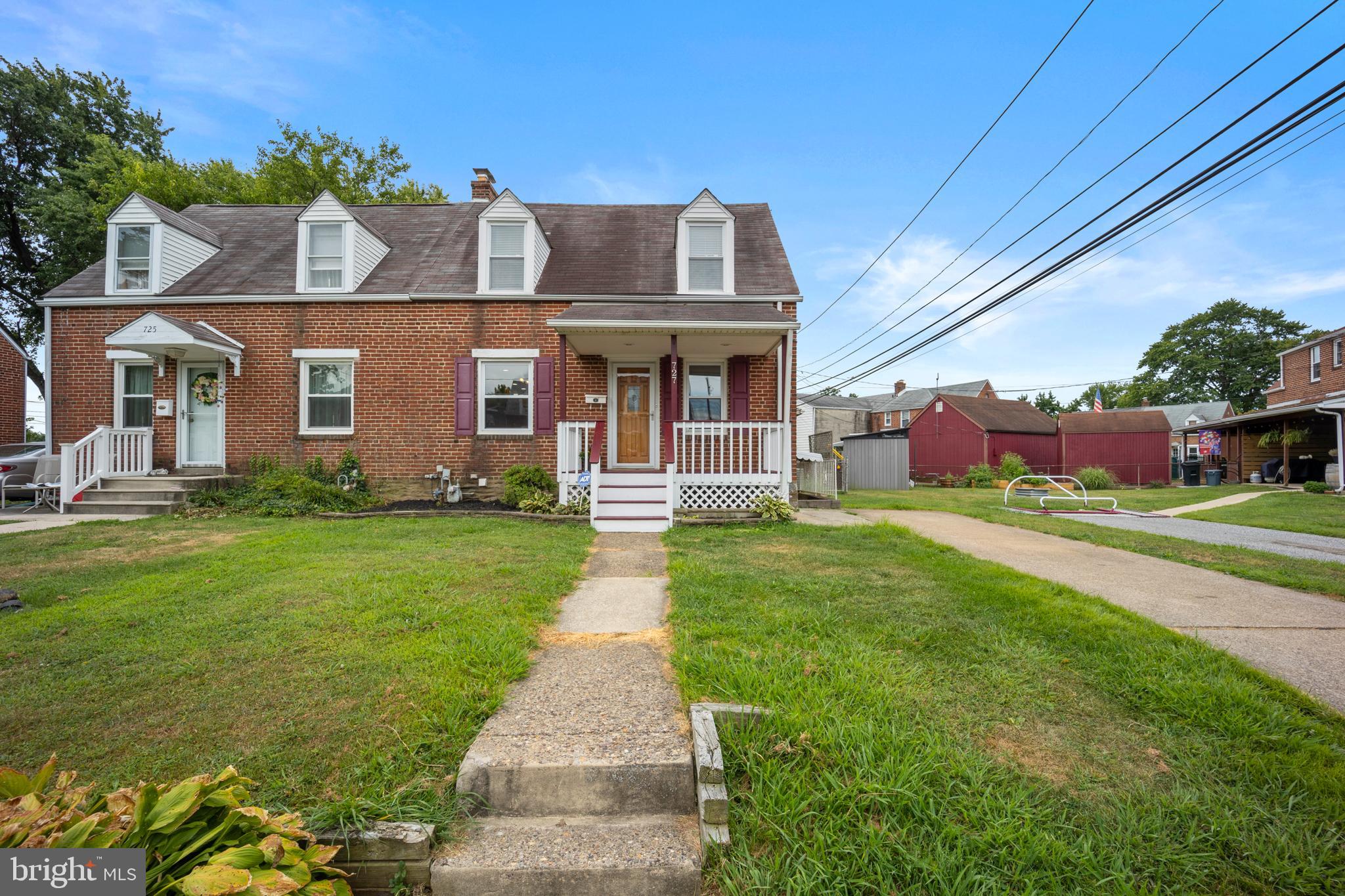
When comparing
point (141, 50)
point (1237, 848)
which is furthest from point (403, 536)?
point (141, 50)

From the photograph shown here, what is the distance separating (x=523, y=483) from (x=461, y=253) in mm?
5788

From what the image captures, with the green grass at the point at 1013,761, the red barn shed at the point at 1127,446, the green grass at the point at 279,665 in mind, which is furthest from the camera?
the red barn shed at the point at 1127,446

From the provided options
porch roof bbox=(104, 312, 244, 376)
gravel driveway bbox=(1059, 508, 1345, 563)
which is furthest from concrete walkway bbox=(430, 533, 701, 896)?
porch roof bbox=(104, 312, 244, 376)

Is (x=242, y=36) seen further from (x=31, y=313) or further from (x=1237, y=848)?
(x=31, y=313)

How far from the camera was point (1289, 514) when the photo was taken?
10969mm

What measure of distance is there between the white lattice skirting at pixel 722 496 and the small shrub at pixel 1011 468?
18472mm

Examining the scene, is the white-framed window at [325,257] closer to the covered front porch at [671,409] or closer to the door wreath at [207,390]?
the door wreath at [207,390]

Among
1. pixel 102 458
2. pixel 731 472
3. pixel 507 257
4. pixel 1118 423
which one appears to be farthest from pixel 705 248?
pixel 1118 423

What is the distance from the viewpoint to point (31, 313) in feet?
71.6

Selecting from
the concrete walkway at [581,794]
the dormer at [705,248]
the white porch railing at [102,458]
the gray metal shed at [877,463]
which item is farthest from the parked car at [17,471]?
the gray metal shed at [877,463]

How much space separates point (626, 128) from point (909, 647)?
53.5ft

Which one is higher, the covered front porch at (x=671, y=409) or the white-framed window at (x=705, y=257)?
the white-framed window at (x=705, y=257)

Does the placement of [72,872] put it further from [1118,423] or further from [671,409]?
[1118,423]

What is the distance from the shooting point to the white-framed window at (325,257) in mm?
11539
